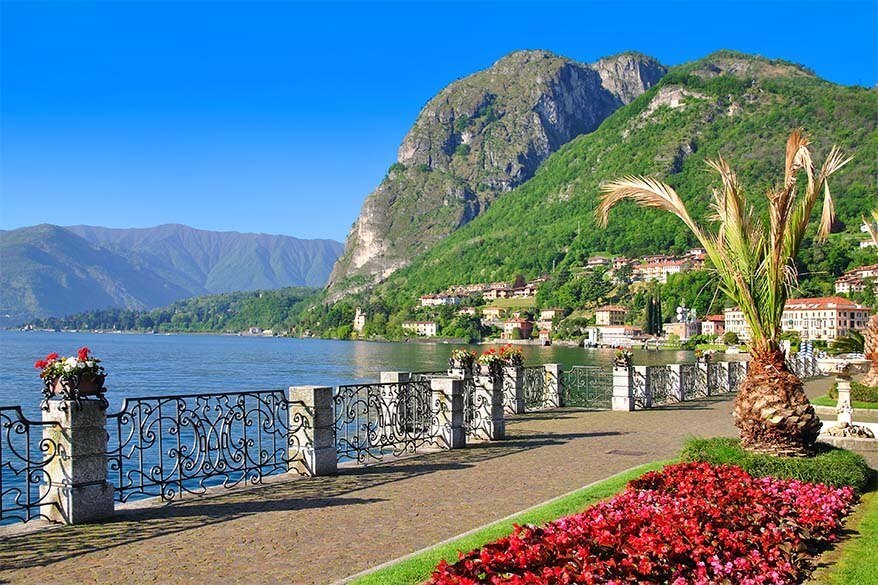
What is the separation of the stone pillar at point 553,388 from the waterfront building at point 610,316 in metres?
153

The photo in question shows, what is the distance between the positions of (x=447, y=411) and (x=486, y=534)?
24.7ft

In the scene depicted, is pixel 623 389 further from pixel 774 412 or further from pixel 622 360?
pixel 774 412

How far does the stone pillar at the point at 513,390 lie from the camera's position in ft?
74.7

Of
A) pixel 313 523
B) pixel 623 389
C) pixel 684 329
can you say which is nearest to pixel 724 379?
pixel 623 389

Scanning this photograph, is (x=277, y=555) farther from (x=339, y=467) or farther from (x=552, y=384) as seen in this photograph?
(x=552, y=384)

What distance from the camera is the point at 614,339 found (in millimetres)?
159250

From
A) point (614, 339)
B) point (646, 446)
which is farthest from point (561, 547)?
point (614, 339)

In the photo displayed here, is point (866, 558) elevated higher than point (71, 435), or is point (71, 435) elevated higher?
point (71, 435)

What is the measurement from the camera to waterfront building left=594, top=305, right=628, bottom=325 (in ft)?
572

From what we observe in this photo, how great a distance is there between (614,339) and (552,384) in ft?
454

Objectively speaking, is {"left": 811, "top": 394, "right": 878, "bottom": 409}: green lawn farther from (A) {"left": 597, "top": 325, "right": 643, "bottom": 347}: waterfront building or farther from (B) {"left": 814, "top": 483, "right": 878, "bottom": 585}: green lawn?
(A) {"left": 597, "top": 325, "right": 643, "bottom": 347}: waterfront building

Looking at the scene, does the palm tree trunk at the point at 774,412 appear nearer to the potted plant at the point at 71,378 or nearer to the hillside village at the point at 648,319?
the potted plant at the point at 71,378

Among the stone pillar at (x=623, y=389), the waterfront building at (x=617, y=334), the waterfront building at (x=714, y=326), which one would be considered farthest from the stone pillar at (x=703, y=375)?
the waterfront building at (x=617, y=334)

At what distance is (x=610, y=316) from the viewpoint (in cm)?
17438
